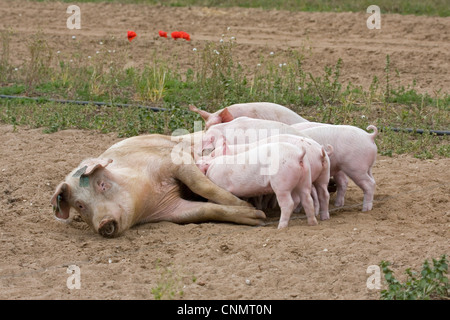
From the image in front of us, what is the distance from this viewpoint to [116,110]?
10.0 m

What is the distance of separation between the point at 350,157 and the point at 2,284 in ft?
9.76

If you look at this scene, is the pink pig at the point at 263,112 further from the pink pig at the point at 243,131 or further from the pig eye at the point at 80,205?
the pig eye at the point at 80,205

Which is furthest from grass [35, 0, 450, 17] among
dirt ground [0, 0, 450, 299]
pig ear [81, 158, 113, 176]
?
pig ear [81, 158, 113, 176]

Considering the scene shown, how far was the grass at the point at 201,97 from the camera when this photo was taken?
9406 mm

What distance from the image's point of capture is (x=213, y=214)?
6484 millimetres

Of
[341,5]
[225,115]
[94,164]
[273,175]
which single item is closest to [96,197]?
[94,164]

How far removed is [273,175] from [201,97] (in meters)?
4.60

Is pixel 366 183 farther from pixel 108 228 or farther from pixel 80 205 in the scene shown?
pixel 80 205

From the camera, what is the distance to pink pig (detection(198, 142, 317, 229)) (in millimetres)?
5922

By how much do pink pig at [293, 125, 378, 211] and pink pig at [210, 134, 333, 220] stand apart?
0.16 meters

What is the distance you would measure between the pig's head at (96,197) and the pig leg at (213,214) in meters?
0.52

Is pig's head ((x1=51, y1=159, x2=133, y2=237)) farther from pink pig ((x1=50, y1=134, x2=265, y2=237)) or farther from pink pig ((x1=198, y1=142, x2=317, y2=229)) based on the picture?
pink pig ((x1=198, y1=142, x2=317, y2=229))
